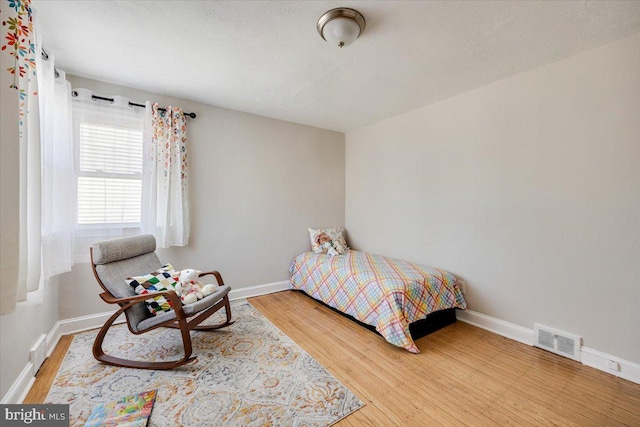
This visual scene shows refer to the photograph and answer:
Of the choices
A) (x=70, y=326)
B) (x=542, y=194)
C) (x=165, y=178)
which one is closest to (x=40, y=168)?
(x=165, y=178)

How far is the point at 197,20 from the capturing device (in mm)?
1739

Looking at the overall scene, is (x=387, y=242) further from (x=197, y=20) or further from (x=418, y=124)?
(x=197, y=20)

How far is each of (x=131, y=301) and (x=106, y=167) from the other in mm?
1494

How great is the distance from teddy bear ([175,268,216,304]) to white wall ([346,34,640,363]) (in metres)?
2.42

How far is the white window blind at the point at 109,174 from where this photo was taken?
250 cm

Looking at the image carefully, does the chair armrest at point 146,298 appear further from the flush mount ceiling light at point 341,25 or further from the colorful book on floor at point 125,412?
the flush mount ceiling light at point 341,25

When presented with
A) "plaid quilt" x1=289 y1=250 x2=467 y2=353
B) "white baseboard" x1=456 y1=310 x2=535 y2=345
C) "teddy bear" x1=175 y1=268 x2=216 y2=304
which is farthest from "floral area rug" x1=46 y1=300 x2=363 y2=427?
"white baseboard" x1=456 y1=310 x2=535 y2=345

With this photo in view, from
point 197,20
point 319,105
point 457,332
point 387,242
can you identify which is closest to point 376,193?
point 387,242

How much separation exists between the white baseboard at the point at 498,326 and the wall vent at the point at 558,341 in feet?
0.21

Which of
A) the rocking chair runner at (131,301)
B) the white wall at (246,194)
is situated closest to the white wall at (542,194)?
the white wall at (246,194)

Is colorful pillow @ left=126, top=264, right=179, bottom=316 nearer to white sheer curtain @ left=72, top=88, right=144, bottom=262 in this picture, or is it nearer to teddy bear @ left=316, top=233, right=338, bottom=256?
white sheer curtain @ left=72, top=88, right=144, bottom=262

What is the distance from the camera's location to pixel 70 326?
2.49 meters

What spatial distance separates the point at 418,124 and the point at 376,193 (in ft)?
3.53

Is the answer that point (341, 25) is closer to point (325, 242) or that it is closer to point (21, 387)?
point (325, 242)
